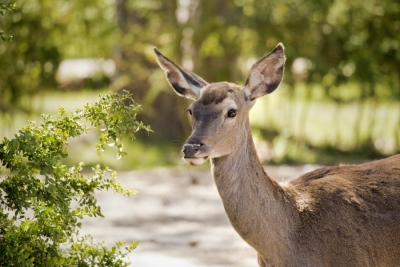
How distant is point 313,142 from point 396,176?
931 cm

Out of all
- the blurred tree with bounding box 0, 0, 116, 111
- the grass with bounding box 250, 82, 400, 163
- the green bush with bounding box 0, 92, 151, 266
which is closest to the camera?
the green bush with bounding box 0, 92, 151, 266

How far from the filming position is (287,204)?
19.1 feet

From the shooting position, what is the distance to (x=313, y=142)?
1527 centimetres

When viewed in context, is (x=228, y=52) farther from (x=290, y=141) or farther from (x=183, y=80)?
(x=183, y=80)

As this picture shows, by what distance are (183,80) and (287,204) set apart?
4.41 feet

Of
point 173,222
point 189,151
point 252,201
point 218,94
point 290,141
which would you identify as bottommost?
point 252,201

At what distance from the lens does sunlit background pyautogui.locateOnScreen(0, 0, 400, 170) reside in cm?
1365

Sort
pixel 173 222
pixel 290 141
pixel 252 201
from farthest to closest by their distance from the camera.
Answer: pixel 290 141 < pixel 173 222 < pixel 252 201

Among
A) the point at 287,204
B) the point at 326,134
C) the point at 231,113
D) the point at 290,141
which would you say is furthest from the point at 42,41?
the point at 287,204

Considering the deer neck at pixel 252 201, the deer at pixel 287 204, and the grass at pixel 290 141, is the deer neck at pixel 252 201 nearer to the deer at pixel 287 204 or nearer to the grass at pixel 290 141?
the deer at pixel 287 204

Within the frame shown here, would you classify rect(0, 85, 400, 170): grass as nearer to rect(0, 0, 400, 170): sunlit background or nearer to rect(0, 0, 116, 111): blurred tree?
rect(0, 0, 400, 170): sunlit background

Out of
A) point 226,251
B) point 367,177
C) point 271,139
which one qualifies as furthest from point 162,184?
point 367,177

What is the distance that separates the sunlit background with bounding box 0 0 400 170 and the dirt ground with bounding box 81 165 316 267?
1331mm

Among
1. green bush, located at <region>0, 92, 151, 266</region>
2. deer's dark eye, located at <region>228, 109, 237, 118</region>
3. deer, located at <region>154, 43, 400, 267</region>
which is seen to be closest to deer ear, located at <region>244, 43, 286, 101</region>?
deer, located at <region>154, 43, 400, 267</region>
